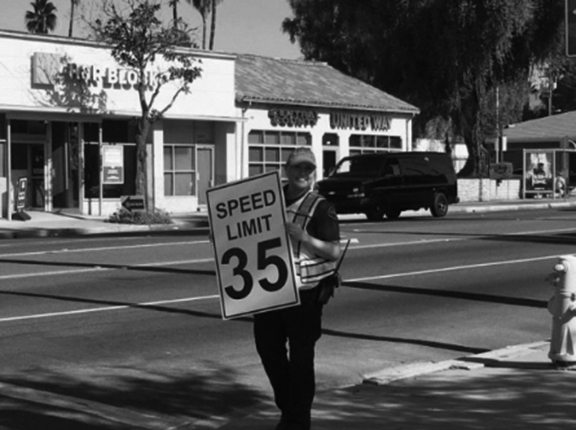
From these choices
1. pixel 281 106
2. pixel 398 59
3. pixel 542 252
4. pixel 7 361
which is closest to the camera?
pixel 7 361

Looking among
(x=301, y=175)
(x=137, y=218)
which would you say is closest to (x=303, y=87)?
(x=137, y=218)

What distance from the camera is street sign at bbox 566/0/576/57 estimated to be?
1109 centimetres

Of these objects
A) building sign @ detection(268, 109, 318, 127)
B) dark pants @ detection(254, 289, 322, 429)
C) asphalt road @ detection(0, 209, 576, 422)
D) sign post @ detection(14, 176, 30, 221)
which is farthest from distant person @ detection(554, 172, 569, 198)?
dark pants @ detection(254, 289, 322, 429)

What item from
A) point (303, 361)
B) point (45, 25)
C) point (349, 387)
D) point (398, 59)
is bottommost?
point (349, 387)

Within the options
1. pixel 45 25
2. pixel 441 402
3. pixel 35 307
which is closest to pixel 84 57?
pixel 35 307

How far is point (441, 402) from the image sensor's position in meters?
7.98

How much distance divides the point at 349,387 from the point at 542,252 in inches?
497

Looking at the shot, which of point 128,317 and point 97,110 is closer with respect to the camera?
point 128,317

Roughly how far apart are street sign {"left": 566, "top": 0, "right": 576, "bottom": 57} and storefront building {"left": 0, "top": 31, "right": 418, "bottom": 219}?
2136 centimetres

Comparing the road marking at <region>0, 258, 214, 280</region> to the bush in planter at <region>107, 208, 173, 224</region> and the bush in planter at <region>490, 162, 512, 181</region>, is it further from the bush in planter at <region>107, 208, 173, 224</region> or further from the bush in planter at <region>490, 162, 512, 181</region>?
the bush in planter at <region>490, 162, 512, 181</region>

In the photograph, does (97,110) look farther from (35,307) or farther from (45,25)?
(45,25)

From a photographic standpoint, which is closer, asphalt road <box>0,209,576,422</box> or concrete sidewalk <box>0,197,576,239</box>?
asphalt road <box>0,209,576,422</box>

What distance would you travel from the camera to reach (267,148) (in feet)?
126

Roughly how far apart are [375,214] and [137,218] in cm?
665
